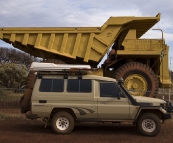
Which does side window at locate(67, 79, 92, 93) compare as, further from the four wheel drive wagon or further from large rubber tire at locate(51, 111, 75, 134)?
large rubber tire at locate(51, 111, 75, 134)

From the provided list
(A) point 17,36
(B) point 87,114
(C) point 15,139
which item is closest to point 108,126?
(B) point 87,114

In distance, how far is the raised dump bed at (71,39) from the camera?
14.6 meters

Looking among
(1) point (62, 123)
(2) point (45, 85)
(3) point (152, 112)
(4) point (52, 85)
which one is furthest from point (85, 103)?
(3) point (152, 112)

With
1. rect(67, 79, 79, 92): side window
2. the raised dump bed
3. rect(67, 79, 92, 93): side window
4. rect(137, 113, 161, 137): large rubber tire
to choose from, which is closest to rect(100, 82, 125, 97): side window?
rect(67, 79, 92, 93): side window

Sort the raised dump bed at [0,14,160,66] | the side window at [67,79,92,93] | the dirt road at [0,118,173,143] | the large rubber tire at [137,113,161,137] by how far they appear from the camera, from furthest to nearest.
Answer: the raised dump bed at [0,14,160,66]
the side window at [67,79,92,93]
the large rubber tire at [137,113,161,137]
the dirt road at [0,118,173,143]

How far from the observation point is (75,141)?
8.59 metres

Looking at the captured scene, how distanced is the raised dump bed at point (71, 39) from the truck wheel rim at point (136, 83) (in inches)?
70.8

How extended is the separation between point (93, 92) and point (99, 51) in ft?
17.5

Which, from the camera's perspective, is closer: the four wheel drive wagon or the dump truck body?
the four wheel drive wagon

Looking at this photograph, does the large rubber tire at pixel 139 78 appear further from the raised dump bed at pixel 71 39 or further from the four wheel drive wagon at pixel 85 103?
the four wheel drive wagon at pixel 85 103

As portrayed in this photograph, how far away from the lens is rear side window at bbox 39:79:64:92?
9.79 metres

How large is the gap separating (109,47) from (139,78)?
2.15 meters

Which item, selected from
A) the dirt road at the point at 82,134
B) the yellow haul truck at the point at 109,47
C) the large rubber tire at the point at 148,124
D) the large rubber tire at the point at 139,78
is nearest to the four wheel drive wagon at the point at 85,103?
the large rubber tire at the point at 148,124

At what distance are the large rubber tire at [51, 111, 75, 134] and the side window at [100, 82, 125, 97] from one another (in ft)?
4.22
